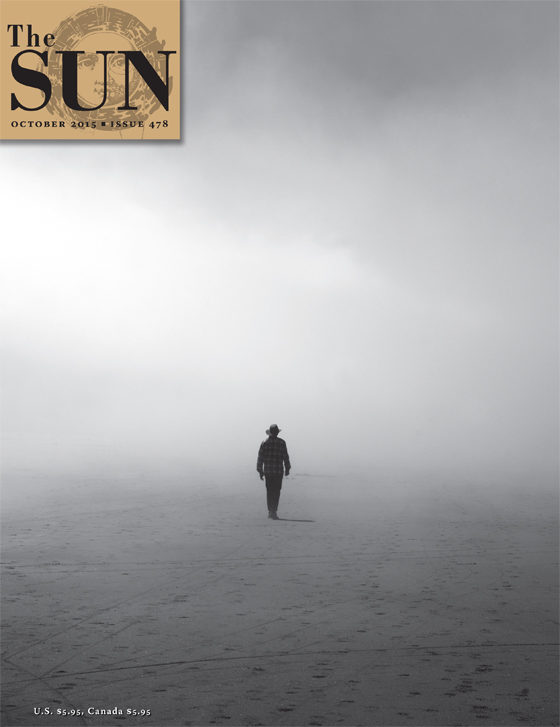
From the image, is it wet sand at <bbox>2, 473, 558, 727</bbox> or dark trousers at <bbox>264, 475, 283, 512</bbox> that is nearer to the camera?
wet sand at <bbox>2, 473, 558, 727</bbox>

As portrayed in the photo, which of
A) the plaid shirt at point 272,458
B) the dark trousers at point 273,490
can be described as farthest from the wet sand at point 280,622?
the plaid shirt at point 272,458

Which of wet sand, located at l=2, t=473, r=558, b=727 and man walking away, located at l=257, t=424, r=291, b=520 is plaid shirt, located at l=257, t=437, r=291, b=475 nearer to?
man walking away, located at l=257, t=424, r=291, b=520

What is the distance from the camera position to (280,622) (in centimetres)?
739

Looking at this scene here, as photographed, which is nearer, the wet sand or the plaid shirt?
the wet sand

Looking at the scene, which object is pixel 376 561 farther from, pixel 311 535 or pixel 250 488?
pixel 250 488

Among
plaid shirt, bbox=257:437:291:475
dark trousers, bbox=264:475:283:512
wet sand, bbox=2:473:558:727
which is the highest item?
plaid shirt, bbox=257:437:291:475

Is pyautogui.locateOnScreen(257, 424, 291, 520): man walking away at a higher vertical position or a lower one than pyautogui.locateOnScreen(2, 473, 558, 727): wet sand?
higher

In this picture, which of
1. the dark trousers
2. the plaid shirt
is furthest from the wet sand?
the plaid shirt

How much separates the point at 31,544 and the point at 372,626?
262 inches

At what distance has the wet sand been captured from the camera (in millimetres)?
5234

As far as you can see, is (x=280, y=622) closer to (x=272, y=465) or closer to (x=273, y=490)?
(x=272, y=465)

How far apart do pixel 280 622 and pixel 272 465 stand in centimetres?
879

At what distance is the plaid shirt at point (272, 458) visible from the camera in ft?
53.1

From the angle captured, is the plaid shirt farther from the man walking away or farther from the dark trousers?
the dark trousers
